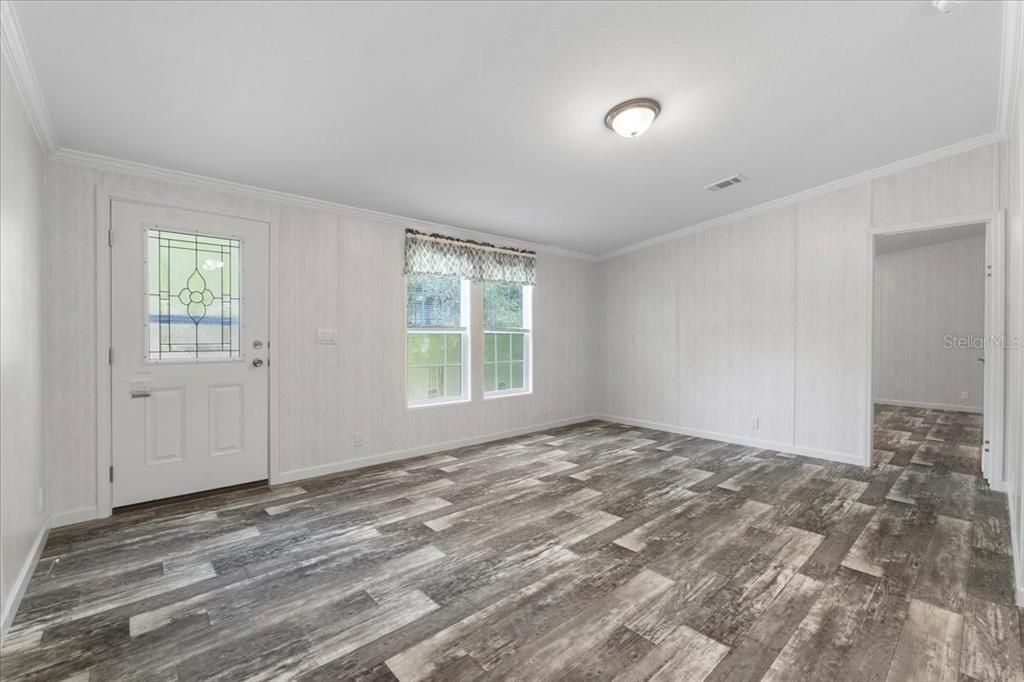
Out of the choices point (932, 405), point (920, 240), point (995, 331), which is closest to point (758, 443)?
point (995, 331)

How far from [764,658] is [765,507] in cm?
174

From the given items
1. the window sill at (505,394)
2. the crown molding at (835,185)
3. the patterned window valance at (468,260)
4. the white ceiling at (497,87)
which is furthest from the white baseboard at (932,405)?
the patterned window valance at (468,260)

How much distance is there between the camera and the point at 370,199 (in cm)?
397

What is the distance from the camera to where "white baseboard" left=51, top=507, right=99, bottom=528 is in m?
2.84

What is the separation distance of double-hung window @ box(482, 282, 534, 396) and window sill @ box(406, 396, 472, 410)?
359 millimetres

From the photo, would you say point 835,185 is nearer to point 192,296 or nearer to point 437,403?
point 437,403

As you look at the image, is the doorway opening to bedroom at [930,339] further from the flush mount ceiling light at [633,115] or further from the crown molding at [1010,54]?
the flush mount ceiling light at [633,115]

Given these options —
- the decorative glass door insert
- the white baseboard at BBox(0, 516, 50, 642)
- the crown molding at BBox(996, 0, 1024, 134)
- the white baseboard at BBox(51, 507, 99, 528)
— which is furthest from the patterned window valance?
the crown molding at BBox(996, 0, 1024, 134)

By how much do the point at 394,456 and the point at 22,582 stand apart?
8.53 ft

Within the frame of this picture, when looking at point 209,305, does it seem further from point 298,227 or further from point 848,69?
point 848,69

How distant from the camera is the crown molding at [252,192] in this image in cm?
296

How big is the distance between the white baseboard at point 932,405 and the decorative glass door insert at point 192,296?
9.92 meters

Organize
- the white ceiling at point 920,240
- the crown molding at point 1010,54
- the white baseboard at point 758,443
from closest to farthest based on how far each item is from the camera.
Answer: the crown molding at point 1010,54, the white baseboard at point 758,443, the white ceiling at point 920,240

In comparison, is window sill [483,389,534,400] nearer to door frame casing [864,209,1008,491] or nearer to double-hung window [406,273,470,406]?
double-hung window [406,273,470,406]
